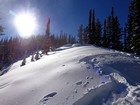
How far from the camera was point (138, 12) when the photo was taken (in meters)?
28.5

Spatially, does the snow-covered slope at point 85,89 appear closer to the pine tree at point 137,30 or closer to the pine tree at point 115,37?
the pine tree at point 137,30

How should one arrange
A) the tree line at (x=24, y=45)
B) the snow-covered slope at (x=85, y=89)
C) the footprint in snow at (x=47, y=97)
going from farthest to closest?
the tree line at (x=24, y=45), the footprint in snow at (x=47, y=97), the snow-covered slope at (x=85, y=89)

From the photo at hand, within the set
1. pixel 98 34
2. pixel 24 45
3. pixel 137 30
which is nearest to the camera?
pixel 137 30

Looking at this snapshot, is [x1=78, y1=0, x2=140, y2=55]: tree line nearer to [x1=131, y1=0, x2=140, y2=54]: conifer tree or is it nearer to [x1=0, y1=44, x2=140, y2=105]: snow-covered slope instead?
[x1=131, y1=0, x2=140, y2=54]: conifer tree

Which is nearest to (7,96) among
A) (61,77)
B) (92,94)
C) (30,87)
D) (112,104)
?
(30,87)

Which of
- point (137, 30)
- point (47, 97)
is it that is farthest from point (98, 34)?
point (47, 97)

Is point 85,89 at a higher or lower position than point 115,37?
lower

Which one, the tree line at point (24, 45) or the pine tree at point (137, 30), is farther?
the tree line at point (24, 45)

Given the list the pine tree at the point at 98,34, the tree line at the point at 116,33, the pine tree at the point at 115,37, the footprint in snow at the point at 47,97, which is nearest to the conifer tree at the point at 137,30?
the tree line at the point at 116,33

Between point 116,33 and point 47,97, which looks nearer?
point 47,97

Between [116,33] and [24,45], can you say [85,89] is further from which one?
[24,45]

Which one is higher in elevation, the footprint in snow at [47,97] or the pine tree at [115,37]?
the pine tree at [115,37]

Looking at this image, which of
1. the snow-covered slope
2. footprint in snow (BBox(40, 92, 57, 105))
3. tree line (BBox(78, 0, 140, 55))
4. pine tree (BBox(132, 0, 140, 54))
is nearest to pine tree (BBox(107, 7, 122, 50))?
tree line (BBox(78, 0, 140, 55))

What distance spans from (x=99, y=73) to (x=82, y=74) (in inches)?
35.8
